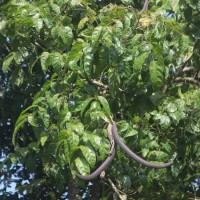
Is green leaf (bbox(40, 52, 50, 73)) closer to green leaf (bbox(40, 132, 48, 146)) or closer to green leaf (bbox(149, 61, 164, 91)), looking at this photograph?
green leaf (bbox(40, 132, 48, 146))

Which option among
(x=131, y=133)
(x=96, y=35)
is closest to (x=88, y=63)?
(x=96, y=35)

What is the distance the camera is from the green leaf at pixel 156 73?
345 cm

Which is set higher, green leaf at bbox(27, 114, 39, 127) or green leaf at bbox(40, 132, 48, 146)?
green leaf at bbox(27, 114, 39, 127)

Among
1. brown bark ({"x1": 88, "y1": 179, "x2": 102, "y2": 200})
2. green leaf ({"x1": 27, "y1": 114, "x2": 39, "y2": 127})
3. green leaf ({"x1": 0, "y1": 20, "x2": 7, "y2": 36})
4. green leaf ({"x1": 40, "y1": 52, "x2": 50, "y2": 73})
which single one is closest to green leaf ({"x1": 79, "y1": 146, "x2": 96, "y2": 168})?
green leaf ({"x1": 27, "y1": 114, "x2": 39, "y2": 127})

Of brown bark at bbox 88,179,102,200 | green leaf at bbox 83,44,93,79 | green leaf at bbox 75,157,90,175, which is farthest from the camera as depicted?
brown bark at bbox 88,179,102,200

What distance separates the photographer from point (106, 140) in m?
3.53

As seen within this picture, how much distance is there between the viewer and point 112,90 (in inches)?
143

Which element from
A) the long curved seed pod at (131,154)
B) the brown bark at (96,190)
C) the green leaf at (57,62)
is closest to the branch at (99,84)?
the green leaf at (57,62)

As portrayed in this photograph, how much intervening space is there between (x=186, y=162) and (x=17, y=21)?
152cm

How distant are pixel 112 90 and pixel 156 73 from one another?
0.31 m

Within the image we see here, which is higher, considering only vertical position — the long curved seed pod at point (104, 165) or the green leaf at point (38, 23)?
the green leaf at point (38, 23)

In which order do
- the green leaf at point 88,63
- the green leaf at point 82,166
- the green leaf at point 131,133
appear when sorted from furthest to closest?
1. the green leaf at point 131,133
2. the green leaf at point 88,63
3. the green leaf at point 82,166

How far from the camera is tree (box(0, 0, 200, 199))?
11.5ft

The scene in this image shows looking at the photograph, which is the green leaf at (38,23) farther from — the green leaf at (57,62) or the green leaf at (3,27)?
the green leaf at (3,27)
